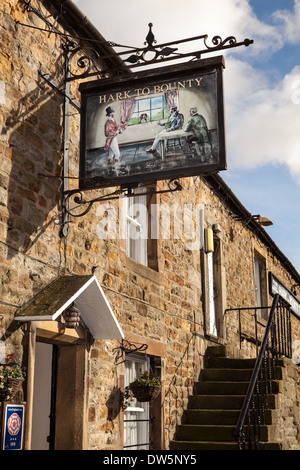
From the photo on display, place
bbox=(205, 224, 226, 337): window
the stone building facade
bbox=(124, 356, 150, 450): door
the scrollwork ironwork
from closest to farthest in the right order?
1. the stone building facade
2. the scrollwork ironwork
3. bbox=(124, 356, 150, 450): door
4. bbox=(205, 224, 226, 337): window

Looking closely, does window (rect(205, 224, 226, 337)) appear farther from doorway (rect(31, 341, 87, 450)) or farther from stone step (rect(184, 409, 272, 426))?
doorway (rect(31, 341, 87, 450))

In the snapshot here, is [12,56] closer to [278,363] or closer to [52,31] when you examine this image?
[52,31]

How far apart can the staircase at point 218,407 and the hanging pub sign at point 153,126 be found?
12.5 ft

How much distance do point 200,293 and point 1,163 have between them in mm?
5586

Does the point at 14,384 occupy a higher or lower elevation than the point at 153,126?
lower

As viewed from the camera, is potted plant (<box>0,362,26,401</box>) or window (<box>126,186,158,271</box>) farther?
window (<box>126,186,158,271</box>)

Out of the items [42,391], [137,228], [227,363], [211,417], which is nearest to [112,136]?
[137,228]

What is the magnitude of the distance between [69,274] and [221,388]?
4053 millimetres

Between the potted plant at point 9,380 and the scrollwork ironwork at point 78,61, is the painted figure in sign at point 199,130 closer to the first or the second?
the scrollwork ironwork at point 78,61

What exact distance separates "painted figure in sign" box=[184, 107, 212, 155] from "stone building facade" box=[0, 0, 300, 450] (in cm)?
140

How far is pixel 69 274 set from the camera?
6.05 meters

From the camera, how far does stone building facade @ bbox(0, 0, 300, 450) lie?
529 cm

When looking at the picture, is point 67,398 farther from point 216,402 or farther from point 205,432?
point 216,402

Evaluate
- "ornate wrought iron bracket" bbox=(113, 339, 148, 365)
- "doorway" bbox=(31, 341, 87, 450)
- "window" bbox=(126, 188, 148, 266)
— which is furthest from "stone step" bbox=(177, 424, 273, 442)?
"doorway" bbox=(31, 341, 87, 450)
